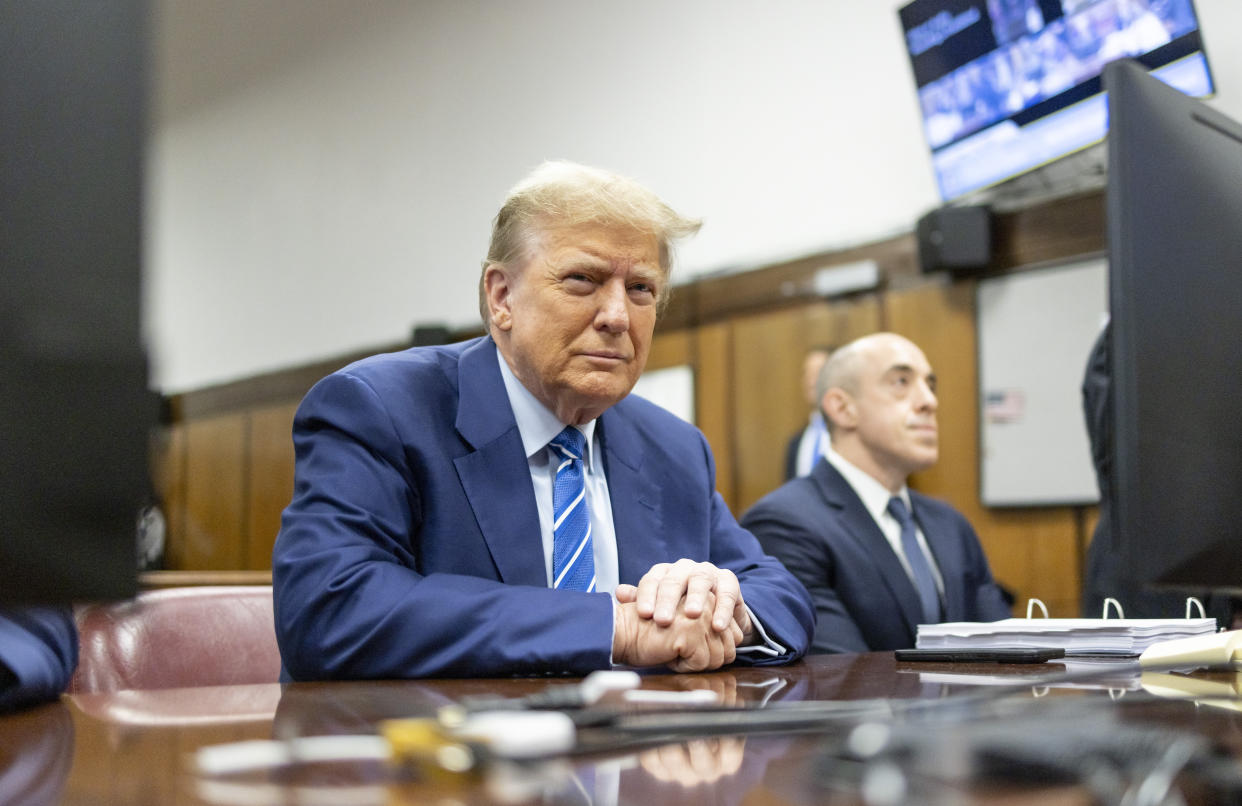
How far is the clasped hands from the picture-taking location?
1459 millimetres

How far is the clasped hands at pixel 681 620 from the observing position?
4.79ft

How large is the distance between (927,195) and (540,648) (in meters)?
4.67

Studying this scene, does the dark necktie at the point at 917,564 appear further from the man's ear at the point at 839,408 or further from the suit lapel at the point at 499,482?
the suit lapel at the point at 499,482

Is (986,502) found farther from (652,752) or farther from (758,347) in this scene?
(652,752)

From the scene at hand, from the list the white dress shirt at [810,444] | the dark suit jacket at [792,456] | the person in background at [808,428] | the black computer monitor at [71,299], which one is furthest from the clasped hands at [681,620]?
the dark suit jacket at [792,456]

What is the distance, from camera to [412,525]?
1.74m

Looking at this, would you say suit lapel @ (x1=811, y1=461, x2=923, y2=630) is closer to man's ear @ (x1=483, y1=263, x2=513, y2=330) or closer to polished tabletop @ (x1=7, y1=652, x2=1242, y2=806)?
man's ear @ (x1=483, y1=263, x2=513, y2=330)

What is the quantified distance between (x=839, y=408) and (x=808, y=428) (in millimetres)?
1840

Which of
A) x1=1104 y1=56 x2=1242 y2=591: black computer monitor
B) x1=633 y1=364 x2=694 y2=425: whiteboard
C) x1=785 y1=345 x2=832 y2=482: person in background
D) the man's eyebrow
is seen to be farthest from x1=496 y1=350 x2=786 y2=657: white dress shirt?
x1=633 y1=364 x2=694 y2=425: whiteboard

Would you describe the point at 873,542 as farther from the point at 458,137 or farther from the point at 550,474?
the point at 458,137

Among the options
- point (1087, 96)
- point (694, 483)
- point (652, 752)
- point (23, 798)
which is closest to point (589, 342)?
point (694, 483)

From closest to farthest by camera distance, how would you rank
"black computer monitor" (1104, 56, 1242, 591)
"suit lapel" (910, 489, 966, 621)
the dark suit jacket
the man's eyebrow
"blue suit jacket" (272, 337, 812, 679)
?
"black computer monitor" (1104, 56, 1242, 591) < "blue suit jacket" (272, 337, 812, 679) < "suit lapel" (910, 489, 966, 621) < the man's eyebrow < the dark suit jacket

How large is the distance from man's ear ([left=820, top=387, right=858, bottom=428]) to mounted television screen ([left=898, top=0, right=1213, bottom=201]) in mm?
1593

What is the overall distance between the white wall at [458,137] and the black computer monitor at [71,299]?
3479mm
